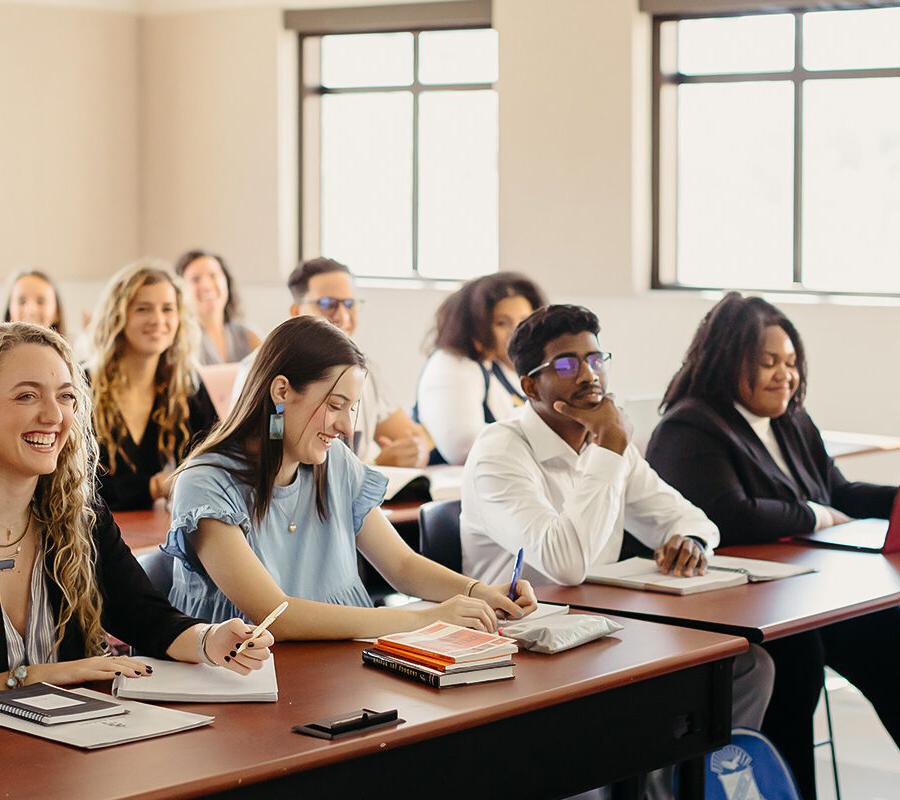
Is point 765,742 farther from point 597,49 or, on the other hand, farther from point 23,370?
point 597,49

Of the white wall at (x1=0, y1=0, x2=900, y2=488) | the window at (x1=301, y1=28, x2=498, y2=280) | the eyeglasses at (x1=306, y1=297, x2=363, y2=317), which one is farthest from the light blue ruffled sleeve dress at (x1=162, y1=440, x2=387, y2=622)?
the window at (x1=301, y1=28, x2=498, y2=280)

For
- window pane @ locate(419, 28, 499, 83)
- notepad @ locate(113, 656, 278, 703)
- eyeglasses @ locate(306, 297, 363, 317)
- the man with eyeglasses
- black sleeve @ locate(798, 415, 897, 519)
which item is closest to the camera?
notepad @ locate(113, 656, 278, 703)

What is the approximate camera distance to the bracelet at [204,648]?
2.36m

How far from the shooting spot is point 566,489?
336cm

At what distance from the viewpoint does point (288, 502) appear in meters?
2.83

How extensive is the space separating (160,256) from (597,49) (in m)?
3.48

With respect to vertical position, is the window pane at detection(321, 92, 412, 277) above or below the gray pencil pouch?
above

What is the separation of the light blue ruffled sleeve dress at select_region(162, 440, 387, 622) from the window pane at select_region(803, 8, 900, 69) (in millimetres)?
5124

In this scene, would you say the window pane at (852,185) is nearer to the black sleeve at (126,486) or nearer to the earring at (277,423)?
the black sleeve at (126,486)

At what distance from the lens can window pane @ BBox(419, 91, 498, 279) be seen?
8.71 metres

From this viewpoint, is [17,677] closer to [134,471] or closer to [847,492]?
[134,471]

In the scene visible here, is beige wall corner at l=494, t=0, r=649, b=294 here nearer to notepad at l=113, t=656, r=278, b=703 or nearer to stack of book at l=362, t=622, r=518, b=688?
stack of book at l=362, t=622, r=518, b=688

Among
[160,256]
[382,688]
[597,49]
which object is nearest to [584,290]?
[597,49]

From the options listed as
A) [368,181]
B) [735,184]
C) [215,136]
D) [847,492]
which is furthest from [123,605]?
[215,136]
